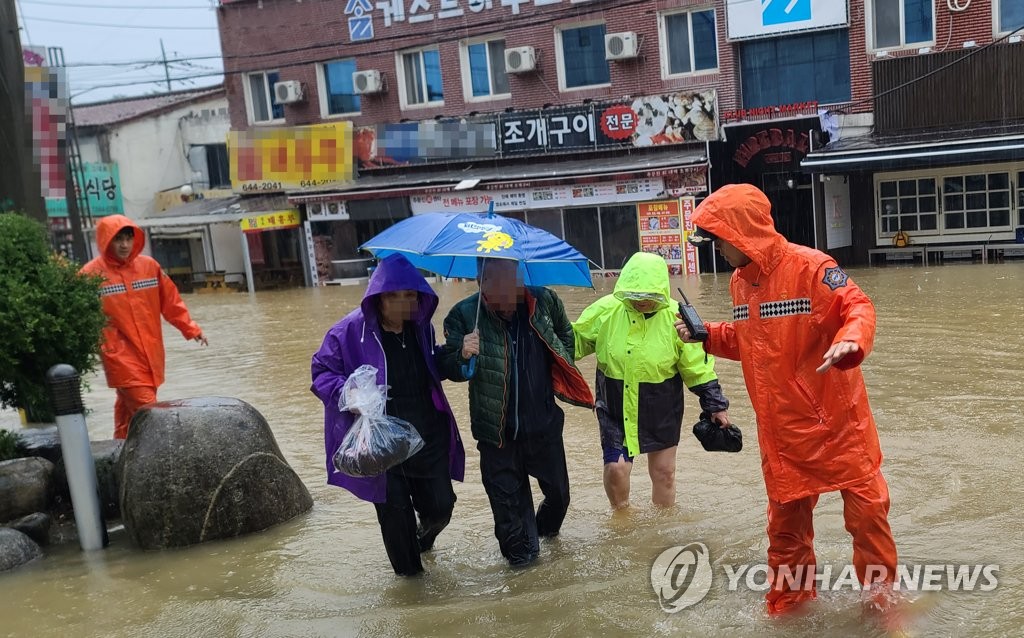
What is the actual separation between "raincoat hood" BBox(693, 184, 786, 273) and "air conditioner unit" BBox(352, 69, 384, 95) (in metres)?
22.7

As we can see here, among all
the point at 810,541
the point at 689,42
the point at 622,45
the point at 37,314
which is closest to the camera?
the point at 810,541

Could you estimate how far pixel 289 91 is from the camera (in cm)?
2691

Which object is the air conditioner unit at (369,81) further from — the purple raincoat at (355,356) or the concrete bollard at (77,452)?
the purple raincoat at (355,356)

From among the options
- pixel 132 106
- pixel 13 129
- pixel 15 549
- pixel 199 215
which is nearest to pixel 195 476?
pixel 15 549

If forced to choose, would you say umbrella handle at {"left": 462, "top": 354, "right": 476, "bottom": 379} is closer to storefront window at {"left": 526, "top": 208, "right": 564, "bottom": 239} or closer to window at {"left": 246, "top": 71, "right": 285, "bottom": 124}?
storefront window at {"left": 526, "top": 208, "right": 564, "bottom": 239}

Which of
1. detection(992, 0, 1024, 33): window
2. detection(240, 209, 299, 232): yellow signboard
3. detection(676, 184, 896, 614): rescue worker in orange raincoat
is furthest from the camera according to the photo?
detection(240, 209, 299, 232): yellow signboard

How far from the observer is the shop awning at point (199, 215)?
90.0 feet

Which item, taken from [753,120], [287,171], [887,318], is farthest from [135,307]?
[287,171]

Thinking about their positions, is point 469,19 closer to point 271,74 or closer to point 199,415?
point 271,74

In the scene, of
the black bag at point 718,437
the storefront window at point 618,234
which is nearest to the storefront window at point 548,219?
the storefront window at point 618,234

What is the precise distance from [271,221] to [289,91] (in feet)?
12.3

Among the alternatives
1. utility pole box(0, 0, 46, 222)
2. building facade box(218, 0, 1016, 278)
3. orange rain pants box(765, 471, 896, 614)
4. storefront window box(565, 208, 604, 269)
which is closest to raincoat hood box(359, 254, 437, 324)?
orange rain pants box(765, 471, 896, 614)

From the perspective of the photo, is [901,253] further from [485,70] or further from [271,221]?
[271,221]

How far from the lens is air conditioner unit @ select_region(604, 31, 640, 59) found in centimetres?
2157
